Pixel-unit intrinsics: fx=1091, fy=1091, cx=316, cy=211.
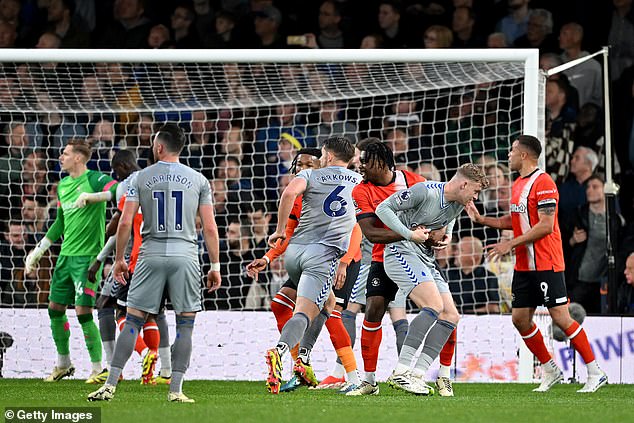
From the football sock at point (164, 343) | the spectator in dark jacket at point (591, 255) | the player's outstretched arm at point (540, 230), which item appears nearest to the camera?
the player's outstretched arm at point (540, 230)

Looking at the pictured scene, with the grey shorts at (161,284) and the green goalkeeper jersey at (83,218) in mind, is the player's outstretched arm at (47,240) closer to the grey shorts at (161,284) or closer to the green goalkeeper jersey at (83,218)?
the green goalkeeper jersey at (83,218)

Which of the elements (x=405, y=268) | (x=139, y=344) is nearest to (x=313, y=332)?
(x=405, y=268)

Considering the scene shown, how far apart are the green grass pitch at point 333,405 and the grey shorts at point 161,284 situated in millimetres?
672

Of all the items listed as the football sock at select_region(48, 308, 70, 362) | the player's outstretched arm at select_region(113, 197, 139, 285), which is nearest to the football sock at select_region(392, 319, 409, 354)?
the player's outstretched arm at select_region(113, 197, 139, 285)

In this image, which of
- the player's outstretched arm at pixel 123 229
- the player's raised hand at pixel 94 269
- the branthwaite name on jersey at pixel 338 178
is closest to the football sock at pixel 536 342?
the branthwaite name on jersey at pixel 338 178

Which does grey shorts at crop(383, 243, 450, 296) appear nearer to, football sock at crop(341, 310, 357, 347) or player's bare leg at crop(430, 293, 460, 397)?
player's bare leg at crop(430, 293, 460, 397)

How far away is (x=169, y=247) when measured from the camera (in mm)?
7602

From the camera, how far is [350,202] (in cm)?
897

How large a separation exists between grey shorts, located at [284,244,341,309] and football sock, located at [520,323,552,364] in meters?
2.07

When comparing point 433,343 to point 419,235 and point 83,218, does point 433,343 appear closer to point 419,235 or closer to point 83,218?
point 419,235

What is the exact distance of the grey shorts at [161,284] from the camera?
7527 mm

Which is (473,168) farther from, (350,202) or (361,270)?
(361,270)

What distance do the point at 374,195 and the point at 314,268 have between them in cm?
75

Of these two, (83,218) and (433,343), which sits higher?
(83,218)
